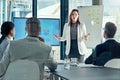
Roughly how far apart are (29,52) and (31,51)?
0.08 feet

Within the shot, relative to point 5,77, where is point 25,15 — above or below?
above

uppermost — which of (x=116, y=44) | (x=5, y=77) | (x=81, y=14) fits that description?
(x=81, y=14)

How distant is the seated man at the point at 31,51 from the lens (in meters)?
3.19

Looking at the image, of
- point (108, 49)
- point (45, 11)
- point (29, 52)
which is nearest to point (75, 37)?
point (45, 11)

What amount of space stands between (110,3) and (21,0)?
228 cm

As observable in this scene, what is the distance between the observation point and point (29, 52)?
3.21 meters

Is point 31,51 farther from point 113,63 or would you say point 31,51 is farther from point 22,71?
point 113,63

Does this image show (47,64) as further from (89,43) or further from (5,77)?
(89,43)

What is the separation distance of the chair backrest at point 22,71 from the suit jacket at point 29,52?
0.08 m

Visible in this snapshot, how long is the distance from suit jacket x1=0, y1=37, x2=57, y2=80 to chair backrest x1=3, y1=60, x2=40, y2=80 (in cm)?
8

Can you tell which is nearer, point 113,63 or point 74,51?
point 113,63

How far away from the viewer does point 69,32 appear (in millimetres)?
6129

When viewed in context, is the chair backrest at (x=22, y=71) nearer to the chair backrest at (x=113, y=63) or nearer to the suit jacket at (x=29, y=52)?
the suit jacket at (x=29, y=52)

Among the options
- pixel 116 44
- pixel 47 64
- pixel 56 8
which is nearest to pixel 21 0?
pixel 56 8
